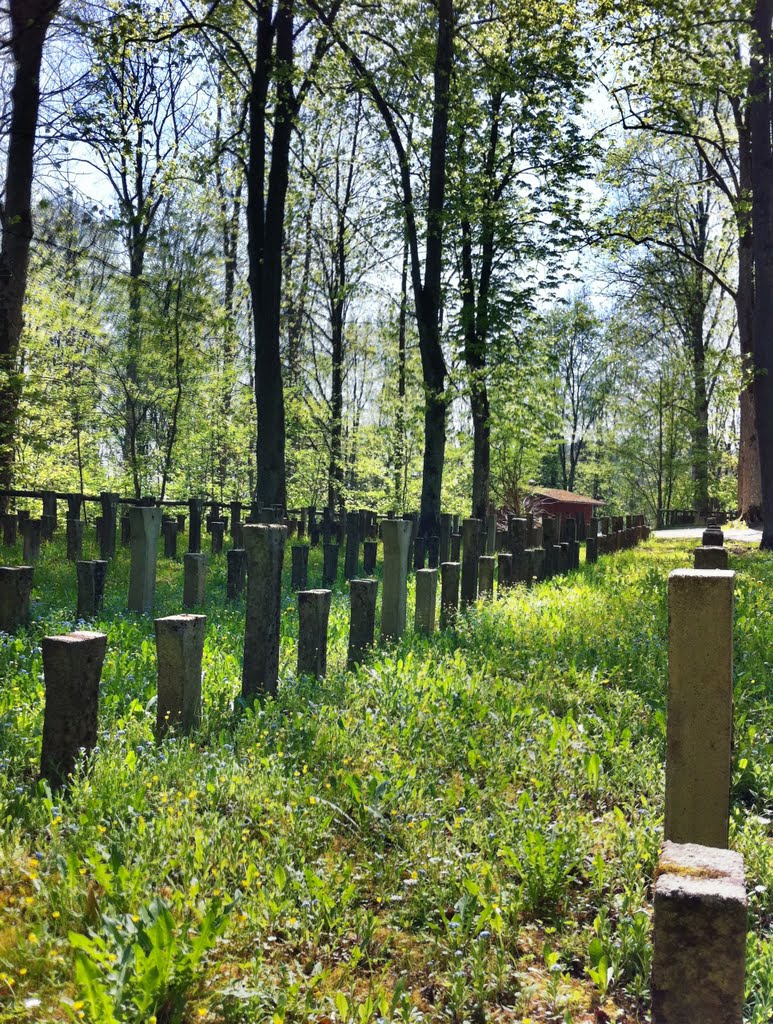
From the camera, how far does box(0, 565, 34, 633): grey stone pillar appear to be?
6891 mm

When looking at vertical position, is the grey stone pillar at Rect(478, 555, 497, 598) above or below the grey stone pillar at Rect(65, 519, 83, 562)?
below

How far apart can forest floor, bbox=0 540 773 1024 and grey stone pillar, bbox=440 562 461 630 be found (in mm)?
3005

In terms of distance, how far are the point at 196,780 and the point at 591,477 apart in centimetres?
6706

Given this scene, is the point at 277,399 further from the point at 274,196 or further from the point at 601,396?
the point at 601,396

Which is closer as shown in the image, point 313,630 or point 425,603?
point 313,630

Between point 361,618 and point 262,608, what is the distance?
1.32m

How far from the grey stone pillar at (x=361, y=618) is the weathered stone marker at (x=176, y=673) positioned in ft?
6.45

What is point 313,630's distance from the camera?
6098 millimetres

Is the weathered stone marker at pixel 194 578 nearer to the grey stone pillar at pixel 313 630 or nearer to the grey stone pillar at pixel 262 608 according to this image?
the grey stone pillar at pixel 313 630

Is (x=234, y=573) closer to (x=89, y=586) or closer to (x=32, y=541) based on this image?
(x=89, y=586)

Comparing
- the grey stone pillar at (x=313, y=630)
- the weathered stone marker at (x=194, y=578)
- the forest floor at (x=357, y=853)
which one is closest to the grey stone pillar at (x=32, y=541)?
the weathered stone marker at (x=194, y=578)

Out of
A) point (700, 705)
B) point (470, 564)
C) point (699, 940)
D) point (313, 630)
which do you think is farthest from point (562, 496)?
point (699, 940)

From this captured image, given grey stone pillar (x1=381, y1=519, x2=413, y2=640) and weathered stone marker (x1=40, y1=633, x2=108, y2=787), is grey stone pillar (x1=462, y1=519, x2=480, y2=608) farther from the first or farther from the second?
weathered stone marker (x1=40, y1=633, x2=108, y2=787)

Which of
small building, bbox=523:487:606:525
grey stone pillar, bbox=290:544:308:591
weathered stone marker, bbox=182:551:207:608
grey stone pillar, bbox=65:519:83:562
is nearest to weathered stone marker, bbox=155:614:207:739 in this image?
weathered stone marker, bbox=182:551:207:608
